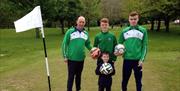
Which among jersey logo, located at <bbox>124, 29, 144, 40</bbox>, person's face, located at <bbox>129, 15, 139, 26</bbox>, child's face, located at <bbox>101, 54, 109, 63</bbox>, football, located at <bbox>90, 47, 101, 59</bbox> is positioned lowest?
child's face, located at <bbox>101, 54, 109, 63</bbox>

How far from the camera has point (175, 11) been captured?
4928 cm

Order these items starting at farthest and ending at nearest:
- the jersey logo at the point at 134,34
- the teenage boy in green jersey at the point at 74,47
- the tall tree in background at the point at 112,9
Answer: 1. the tall tree in background at the point at 112,9
2. the teenage boy in green jersey at the point at 74,47
3. the jersey logo at the point at 134,34

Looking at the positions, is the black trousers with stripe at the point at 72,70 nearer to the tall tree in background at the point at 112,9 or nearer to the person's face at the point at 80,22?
the person's face at the point at 80,22

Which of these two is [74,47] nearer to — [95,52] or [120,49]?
[95,52]

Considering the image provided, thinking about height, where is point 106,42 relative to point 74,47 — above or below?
above

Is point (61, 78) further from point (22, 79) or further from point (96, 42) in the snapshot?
point (96, 42)

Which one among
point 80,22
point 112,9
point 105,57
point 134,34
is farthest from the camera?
point 112,9

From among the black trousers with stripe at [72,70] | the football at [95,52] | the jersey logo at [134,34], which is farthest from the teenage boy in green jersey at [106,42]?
the black trousers with stripe at [72,70]

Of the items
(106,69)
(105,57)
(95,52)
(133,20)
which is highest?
(133,20)

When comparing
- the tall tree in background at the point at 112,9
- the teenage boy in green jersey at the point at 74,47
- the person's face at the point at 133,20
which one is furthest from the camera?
the tall tree in background at the point at 112,9

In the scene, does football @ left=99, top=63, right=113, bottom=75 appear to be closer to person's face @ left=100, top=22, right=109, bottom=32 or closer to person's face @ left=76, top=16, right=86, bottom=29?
person's face @ left=100, top=22, right=109, bottom=32

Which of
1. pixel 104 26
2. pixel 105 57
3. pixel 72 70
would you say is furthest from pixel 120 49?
pixel 72 70

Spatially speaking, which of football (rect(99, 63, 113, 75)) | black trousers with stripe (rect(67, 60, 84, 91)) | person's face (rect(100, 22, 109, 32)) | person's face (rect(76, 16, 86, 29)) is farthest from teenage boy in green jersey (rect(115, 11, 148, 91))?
black trousers with stripe (rect(67, 60, 84, 91))

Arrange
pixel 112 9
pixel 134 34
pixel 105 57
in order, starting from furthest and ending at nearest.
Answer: pixel 112 9 < pixel 134 34 < pixel 105 57
